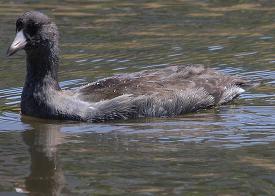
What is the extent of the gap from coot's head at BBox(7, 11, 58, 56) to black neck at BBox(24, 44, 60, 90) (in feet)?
0.20

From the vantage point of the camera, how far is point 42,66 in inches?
461

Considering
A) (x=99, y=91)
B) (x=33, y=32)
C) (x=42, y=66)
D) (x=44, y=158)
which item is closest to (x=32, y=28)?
(x=33, y=32)

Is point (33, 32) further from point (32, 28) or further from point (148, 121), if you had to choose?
point (148, 121)

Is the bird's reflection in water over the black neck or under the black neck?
under

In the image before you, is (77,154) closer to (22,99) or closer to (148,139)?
(148,139)

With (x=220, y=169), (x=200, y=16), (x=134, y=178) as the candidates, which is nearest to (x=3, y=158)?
(x=134, y=178)

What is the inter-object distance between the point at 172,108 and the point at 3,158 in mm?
2738

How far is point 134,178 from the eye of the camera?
854cm

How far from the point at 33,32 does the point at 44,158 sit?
2.40m

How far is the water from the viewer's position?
8.53 m

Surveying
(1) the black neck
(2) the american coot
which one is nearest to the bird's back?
(2) the american coot

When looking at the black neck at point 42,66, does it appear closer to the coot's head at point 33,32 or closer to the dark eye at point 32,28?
the coot's head at point 33,32

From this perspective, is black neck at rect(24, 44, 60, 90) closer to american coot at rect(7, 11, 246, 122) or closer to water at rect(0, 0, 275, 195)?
american coot at rect(7, 11, 246, 122)

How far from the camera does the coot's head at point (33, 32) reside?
449 inches
